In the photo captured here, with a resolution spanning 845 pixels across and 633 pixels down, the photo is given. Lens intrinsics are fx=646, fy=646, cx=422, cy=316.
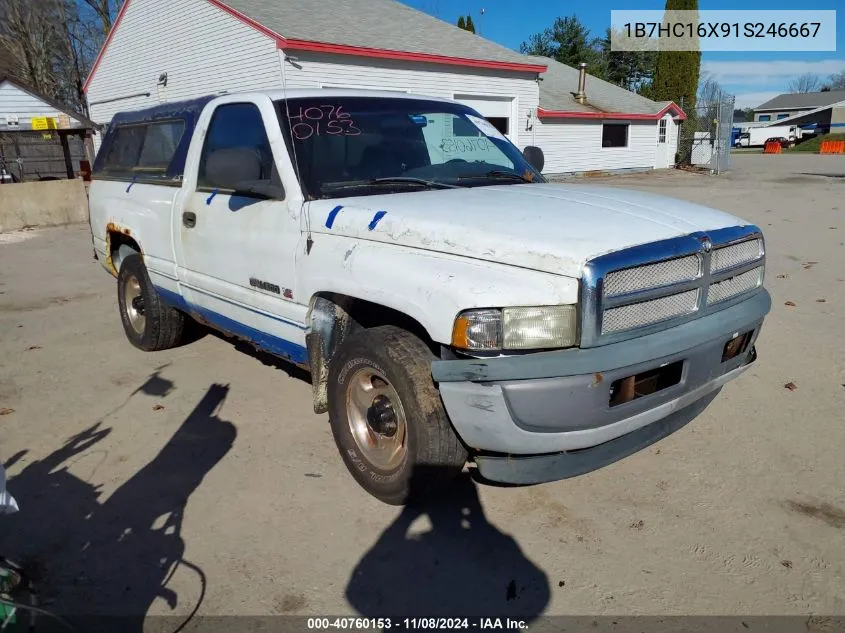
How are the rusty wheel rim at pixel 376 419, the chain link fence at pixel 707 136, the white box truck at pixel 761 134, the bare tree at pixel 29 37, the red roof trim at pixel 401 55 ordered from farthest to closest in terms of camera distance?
the white box truck at pixel 761 134 < the bare tree at pixel 29 37 < the chain link fence at pixel 707 136 < the red roof trim at pixel 401 55 < the rusty wheel rim at pixel 376 419

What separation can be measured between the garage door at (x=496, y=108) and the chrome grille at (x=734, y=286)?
58.7ft

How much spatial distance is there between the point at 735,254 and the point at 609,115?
86.8ft

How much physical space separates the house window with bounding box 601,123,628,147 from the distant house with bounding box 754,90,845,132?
57.2 m

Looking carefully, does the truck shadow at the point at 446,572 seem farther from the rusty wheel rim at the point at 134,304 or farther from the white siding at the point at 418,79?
the white siding at the point at 418,79

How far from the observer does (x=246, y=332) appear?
13.6 feet

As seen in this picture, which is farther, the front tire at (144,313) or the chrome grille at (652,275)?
the front tire at (144,313)

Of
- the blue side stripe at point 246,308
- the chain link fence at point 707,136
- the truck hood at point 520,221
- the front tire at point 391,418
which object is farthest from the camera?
the chain link fence at point 707,136

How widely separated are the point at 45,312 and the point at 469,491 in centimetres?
589

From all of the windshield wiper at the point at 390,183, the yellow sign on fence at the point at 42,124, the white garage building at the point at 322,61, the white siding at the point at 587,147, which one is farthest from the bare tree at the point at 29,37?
the windshield wiper at the point at 390,183

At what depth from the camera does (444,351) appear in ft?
8.93

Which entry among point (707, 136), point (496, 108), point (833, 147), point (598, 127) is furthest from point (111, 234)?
point (833, 147)

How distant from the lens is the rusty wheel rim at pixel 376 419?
3.12 metres

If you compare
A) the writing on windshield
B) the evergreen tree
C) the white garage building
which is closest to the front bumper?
the writing on windshield

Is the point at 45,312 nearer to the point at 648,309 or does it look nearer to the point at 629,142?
the point at 648,309
